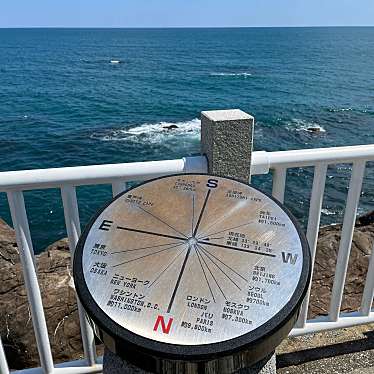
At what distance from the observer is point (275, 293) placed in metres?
1.48

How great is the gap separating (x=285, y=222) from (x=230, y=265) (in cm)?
37

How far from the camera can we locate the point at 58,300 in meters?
3.64

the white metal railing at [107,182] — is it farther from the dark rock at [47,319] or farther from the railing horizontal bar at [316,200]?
the dark rock at [47,319]

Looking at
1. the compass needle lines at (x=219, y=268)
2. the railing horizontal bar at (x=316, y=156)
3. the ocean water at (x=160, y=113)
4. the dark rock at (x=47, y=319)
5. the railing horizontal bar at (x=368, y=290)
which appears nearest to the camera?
the compass needle lines at (x=219, y=268)

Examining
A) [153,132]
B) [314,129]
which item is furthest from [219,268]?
[153,132]

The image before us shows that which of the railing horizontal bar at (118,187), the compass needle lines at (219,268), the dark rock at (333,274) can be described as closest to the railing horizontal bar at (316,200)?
the compass needle lines at (219,268)

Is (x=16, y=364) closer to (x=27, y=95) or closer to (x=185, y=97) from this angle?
(x=185, y=97)

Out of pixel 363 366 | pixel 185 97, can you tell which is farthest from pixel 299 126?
pixel 363 366

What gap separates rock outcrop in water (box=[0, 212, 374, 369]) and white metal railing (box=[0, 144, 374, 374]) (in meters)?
1.03

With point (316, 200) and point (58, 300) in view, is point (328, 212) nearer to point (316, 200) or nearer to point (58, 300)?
point (58, 300)

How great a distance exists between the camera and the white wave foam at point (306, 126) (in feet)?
81.9

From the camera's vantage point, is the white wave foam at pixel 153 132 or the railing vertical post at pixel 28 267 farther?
the white wave foam at pixel 153 132

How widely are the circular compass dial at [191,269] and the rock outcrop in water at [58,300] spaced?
209 centimetres

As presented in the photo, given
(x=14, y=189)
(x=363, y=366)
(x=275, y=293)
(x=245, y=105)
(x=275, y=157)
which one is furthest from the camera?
(x=245, y=105)
